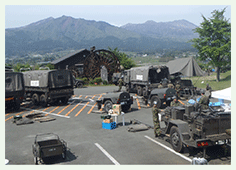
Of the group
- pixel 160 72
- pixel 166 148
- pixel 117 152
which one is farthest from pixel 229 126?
pixel 160 72

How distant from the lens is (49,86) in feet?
70.0

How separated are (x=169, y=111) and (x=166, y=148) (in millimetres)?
1877

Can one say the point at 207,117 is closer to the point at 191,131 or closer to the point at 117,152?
the point at 191,131

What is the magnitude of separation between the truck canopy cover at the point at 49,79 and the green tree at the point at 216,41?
22465 millimetres

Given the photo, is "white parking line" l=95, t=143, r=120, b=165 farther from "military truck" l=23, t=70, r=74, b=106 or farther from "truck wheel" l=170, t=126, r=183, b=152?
"military truck" l=23, t=70, r=74, b=106

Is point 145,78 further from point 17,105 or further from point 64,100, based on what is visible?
point 17,105

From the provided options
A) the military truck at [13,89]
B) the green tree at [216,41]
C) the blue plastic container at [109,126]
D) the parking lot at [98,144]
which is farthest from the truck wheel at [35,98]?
the green tree at [216,41]


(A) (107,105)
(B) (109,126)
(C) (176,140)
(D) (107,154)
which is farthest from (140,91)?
(D) (107,154)

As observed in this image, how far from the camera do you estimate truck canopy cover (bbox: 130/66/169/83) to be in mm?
25133

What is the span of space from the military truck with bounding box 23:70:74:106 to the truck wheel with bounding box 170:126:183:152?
13.8 m

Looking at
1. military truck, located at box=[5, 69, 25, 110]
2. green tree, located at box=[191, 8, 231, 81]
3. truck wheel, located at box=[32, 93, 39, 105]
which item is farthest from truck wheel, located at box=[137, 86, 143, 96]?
green tree, located at box=[191, 8, 231, 81]

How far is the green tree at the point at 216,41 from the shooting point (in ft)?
115

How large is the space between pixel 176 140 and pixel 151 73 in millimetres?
17424

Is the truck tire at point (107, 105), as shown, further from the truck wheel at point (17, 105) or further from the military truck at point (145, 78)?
the truck wheel at point (17, 105)
